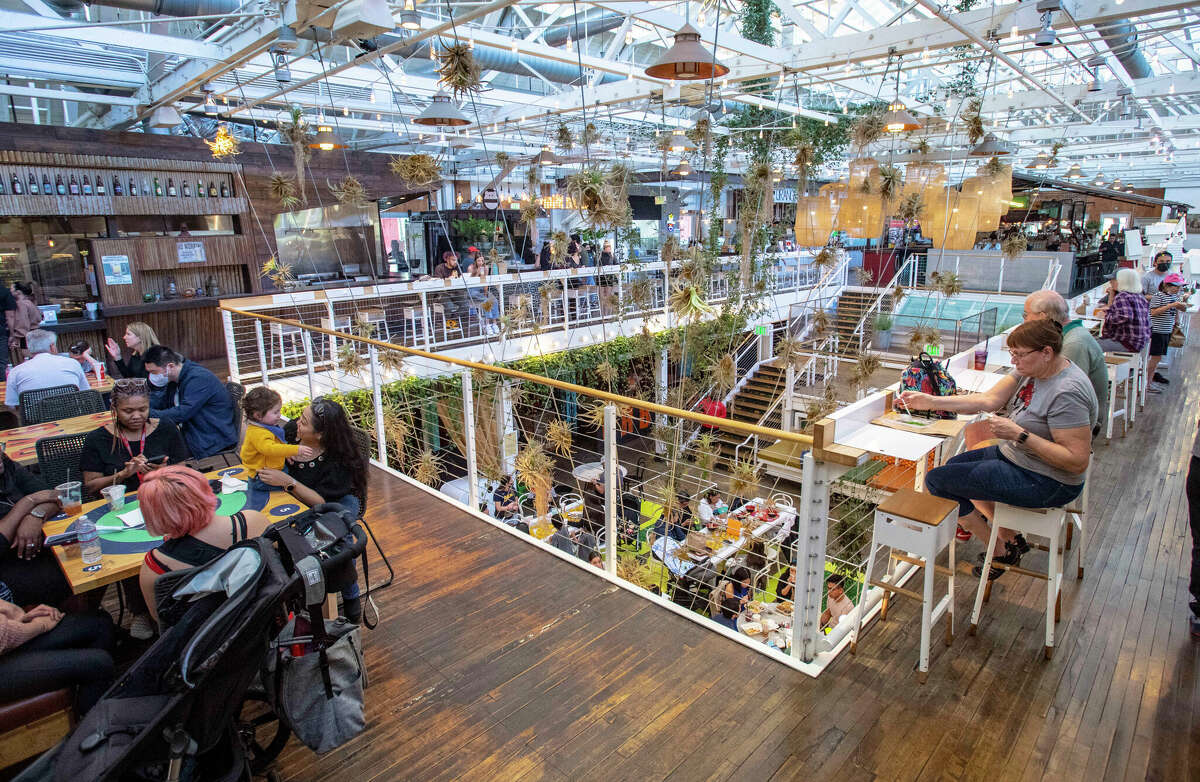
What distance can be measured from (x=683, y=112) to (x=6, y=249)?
1100cm

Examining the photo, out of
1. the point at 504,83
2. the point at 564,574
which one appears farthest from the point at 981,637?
the point at 504,83

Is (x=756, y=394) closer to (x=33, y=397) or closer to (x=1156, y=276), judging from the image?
(x=1156, y=276)

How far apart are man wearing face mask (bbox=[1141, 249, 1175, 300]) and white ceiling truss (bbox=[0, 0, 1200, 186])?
7.93ft

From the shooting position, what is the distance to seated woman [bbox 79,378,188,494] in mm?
3268

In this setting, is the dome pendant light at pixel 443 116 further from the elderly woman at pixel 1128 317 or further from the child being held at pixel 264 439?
the elderly woman at pixel 1128 317

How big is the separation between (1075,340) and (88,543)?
4.36 meters

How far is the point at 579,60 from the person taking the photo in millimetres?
3590

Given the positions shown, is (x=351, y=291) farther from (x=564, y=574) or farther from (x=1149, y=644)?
(x=1149, y=644)

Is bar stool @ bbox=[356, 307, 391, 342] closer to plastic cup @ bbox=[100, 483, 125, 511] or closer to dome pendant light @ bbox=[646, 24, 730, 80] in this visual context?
dome pendant light @ bbox=[646, 24, 730, 80]

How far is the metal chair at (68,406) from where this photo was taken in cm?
448

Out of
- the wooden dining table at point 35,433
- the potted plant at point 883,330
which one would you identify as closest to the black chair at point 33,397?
the wooden dining table at point 35,433

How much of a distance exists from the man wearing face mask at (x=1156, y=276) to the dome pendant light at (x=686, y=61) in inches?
253

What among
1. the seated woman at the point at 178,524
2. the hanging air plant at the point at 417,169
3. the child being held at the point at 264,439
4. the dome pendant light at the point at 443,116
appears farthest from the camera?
the dome pendant light at the point at 443,116

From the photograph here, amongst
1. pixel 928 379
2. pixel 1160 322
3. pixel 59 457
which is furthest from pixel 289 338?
pixel 1160 322
